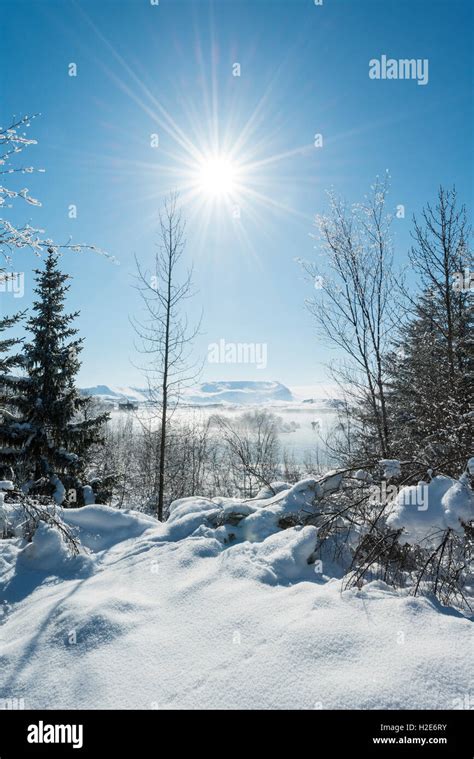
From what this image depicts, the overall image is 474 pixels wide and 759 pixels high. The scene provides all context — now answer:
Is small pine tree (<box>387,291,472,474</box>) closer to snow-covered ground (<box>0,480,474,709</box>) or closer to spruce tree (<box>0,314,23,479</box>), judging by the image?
snow-covered ground (<box>0,480,474,709</box>)

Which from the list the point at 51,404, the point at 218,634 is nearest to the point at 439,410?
the point at 218,634

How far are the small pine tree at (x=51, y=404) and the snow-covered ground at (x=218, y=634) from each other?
935 cm

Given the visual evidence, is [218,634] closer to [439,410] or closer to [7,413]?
[439,410]

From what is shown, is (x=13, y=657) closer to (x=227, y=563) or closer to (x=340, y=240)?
(x=227, y=563)

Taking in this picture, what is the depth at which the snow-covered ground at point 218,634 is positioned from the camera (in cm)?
211

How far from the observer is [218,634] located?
2721 mm

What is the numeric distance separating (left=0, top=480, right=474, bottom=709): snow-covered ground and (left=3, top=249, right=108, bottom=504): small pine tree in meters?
9.35

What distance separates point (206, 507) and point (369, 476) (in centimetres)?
246

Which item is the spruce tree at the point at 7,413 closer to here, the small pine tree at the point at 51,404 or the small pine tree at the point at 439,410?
the small pine tree at the point at 51,404

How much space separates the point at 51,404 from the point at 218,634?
1230 centimetres
